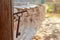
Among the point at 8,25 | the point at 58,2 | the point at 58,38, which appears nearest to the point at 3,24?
the point at 8,25

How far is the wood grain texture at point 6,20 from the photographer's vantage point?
0.57 metres

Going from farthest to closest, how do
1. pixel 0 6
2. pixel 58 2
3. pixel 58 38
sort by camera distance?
pixel 58 2, pixel 58 38, pixel 0 6

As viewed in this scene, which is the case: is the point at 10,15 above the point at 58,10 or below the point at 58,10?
above

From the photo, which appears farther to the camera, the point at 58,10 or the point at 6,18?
the point at 58,10

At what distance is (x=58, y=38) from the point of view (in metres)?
2.53

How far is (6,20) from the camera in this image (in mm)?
587

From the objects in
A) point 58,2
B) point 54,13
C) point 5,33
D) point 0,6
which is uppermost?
point 0,6

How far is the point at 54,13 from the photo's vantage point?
19.6 ft

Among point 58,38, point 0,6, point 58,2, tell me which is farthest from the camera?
point 58,2

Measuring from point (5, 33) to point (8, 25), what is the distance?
0.13 feet

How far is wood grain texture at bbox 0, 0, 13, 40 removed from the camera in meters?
0.57

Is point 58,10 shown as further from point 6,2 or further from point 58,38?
point 6,2

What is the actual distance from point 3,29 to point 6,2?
0.12 metres

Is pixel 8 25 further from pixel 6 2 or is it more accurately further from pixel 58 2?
pixel 58 2
